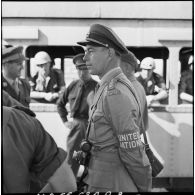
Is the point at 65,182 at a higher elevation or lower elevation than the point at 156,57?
lower

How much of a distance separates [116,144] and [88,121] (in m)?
0.25

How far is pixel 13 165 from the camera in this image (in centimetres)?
123

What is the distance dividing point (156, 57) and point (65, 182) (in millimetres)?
2912

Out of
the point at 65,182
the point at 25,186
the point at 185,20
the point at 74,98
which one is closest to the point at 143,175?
the point at 65,182

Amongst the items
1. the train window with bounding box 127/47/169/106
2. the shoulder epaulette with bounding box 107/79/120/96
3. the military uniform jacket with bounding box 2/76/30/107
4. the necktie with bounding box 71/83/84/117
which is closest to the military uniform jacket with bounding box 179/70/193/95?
the train window with bounding box 127/47/169/106

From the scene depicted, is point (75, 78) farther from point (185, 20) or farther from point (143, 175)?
point (143, 175)

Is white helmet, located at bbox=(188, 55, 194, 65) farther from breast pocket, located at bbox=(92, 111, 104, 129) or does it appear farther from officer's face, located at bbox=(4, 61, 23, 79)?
breast pocket, located at bbox=(92, 111, 104, 129)

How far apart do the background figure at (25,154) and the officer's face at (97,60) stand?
2.89 feet

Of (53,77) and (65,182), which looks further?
(53,77)

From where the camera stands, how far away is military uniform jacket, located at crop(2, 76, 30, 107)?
3.34 meters

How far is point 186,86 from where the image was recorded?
159 inches

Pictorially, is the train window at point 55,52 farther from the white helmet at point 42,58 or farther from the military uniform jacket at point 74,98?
the military uniform jacket at point 74,98

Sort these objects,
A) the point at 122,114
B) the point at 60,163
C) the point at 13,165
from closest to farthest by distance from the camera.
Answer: the point at 13,165 → the point at 60,163 → the point at 122,114

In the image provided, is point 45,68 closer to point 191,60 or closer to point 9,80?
point 9,80
